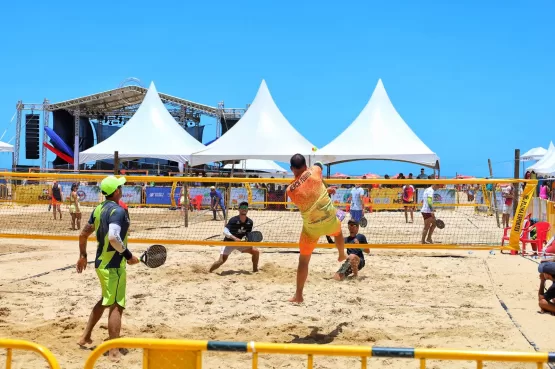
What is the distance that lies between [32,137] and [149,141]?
19.0 metres

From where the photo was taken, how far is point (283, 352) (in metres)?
2.57

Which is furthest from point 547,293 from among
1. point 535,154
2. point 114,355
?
point 535,154

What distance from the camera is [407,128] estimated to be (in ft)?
69.8

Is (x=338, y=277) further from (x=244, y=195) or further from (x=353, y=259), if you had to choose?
(x=244, y=195)

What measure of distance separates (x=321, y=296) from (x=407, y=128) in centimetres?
1524

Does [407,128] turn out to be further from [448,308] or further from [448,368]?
[448,368]

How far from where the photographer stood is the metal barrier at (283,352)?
2498mm

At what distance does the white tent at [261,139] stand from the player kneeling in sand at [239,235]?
11.9 meters

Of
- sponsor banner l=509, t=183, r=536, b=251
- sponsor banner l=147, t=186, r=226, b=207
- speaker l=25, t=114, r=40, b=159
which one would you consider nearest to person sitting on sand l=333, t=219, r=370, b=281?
sponsor banner l=509, t=183, r=536, b=251

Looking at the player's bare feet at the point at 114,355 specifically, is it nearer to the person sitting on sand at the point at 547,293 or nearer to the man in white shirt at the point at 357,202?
the person sitting on sand at the point at 547,293

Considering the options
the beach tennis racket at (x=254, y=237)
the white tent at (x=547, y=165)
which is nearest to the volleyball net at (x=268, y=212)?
the beach tennis racket at (x=254, y=237)

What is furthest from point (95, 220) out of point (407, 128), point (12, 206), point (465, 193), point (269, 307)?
point (407, 128)

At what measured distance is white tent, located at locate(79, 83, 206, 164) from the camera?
24.1 meters

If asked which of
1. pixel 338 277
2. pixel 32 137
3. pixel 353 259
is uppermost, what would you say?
pixel 32 137
